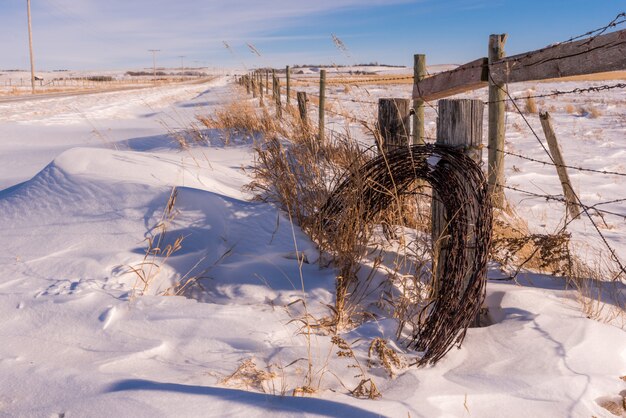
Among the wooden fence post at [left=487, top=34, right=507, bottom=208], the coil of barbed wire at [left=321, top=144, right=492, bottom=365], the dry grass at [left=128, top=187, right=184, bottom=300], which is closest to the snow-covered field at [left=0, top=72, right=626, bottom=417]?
the dry grass at [left=128, top=187, right=184, bottom=300]

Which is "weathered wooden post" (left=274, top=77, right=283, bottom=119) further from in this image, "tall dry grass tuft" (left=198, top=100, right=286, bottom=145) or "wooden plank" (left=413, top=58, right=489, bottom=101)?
"wooden plank" (left=413, top=58, right=489, bottom=101)

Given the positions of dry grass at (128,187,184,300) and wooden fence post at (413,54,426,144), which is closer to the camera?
dry grass at (128,187,184,300)

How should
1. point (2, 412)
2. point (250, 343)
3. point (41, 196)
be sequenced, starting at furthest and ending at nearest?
point (41, 196), point (250, 343), point (2, 412)

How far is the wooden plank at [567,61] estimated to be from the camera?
2713mm

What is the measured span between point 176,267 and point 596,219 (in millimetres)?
4198

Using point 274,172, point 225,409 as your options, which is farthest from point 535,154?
point 225,409

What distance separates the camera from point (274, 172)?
14.2 ft

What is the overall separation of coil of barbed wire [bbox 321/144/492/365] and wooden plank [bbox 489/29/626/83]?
844mm

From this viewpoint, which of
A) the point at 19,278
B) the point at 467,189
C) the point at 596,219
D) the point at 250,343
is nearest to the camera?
the point at 250,343

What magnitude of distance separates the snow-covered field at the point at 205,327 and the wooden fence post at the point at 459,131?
462 millimetres

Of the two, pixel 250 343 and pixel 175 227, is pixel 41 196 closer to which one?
pixel 175 227

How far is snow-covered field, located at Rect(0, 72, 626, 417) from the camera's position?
82.3 inches

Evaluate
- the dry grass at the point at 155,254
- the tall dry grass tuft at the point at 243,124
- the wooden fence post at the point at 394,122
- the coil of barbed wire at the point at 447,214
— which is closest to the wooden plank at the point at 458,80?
the wooden fence post at the point at 394,122

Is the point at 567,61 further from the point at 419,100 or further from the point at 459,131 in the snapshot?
the point at 419,100
